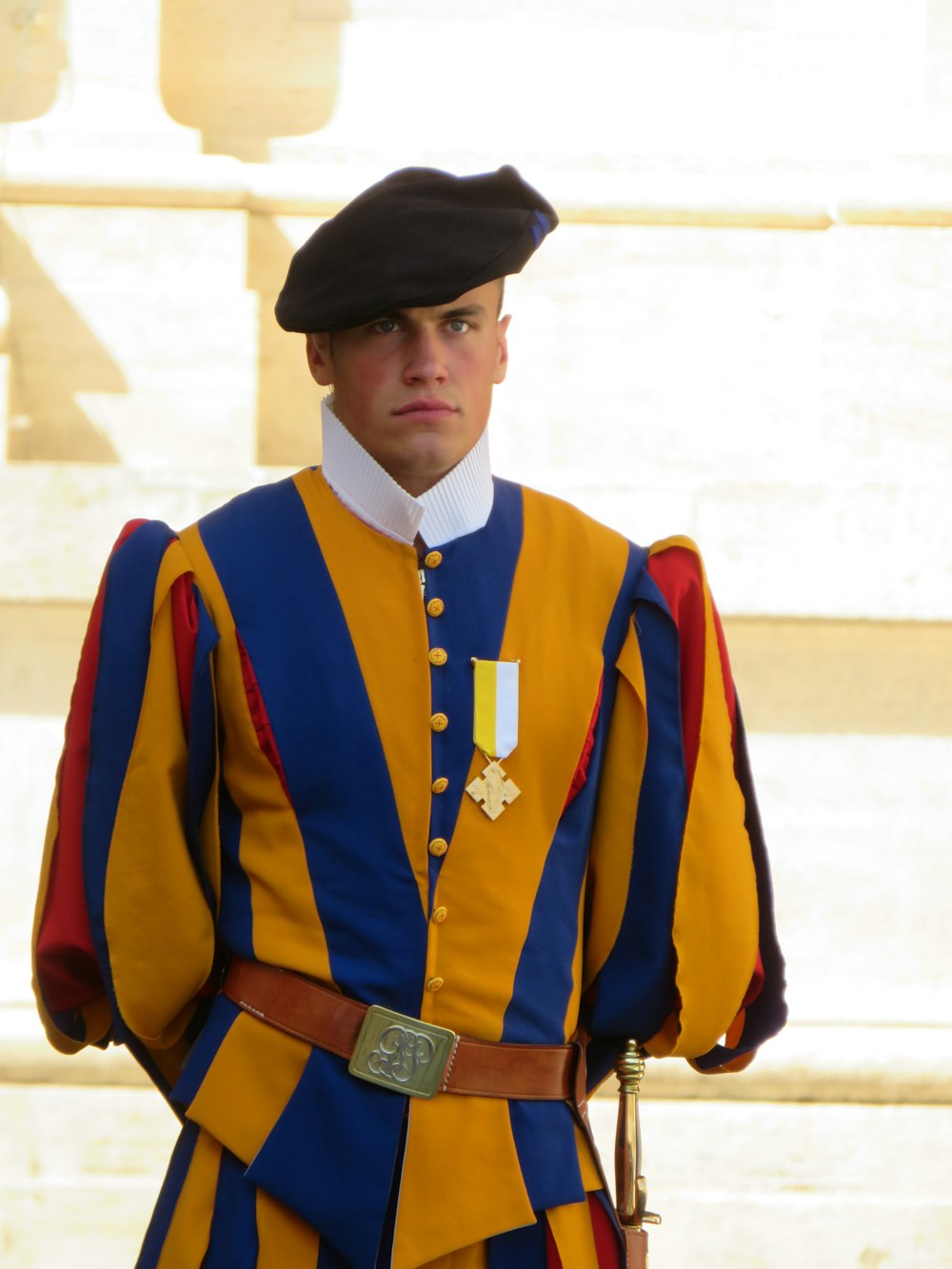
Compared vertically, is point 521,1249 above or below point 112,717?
below

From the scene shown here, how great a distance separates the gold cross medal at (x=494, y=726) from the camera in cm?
252

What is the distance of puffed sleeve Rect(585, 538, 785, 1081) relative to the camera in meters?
2.60

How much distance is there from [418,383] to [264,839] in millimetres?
594

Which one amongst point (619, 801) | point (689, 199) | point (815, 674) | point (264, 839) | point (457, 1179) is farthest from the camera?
point (689, 199)

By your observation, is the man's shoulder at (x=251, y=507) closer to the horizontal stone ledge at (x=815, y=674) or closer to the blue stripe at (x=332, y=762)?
the blue stripe at (x=332, y=762)

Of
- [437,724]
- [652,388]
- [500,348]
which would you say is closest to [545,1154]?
[437,724]

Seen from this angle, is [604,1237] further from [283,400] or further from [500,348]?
[283,400]

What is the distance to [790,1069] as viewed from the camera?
4.29m

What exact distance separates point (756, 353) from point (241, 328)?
3.74 feet

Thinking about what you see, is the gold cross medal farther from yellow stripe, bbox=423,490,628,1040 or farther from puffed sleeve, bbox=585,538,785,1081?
puffed sleeve, bbox=585,538,785,1081

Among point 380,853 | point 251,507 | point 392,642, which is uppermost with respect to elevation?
point 251,507

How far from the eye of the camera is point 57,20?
15.1 ft

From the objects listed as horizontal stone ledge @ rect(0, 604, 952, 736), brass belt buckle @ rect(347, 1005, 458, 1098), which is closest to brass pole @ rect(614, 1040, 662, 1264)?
brass belt buckle @ rect(347, 1005, 458, 1098)

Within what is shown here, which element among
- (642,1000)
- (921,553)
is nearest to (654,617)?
(642,1000)
